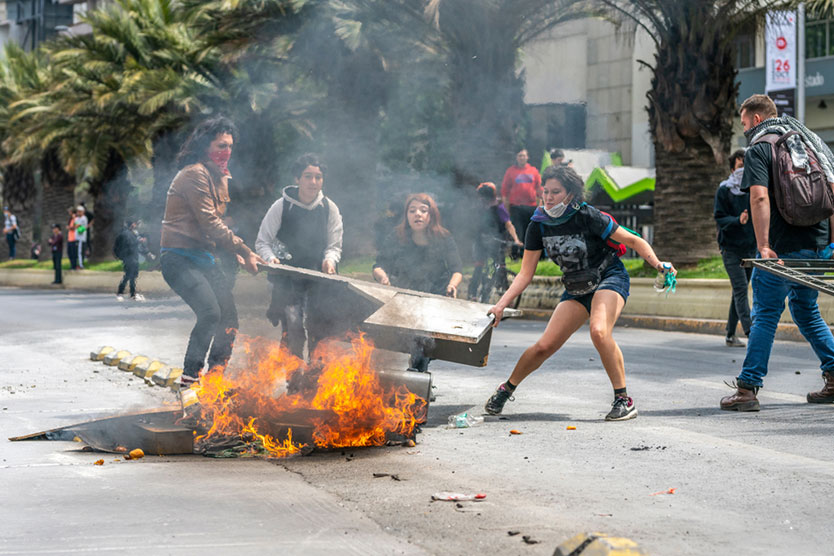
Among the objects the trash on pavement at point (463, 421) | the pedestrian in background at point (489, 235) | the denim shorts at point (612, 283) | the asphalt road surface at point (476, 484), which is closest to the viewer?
the asphalt road surface at point (476, 484)

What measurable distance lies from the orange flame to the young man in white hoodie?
1.52 metres

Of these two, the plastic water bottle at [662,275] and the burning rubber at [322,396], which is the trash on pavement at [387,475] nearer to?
the burning rubber at [322,396]

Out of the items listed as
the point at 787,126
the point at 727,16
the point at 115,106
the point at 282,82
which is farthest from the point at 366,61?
the point at 787,126

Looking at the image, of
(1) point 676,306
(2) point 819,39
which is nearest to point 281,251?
(1) point 676,306

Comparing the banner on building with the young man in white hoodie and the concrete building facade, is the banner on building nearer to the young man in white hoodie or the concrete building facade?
the concrete building facade

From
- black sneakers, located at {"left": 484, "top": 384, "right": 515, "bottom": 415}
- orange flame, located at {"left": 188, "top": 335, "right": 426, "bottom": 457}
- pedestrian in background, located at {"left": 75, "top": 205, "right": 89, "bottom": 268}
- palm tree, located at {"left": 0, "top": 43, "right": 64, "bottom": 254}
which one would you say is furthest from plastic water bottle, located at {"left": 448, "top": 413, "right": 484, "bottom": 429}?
palm tree, located at {"left": 0, "top": 43, "right": 64, "bottom": 254}

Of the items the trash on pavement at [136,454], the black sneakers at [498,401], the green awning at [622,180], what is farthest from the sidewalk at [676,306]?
the green awning at [622,180]

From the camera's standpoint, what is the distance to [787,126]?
687cm

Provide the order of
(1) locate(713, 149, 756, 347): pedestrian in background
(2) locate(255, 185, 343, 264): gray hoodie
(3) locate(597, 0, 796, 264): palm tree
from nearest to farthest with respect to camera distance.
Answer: (2) locate(255, 185, 343, 264): gray hoodie
(1) locate(713, 149, 756, 347): pedestrian in background
(3) locate(597, 0, 796, 264): palm tree

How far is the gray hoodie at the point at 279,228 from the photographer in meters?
7.43

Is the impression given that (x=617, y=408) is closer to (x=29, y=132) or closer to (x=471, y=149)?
(x=471, y=149)

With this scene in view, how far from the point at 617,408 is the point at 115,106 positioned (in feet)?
80.1

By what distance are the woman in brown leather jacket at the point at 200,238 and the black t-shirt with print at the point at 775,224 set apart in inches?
117

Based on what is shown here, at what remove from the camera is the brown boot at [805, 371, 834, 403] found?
697 centimetres
